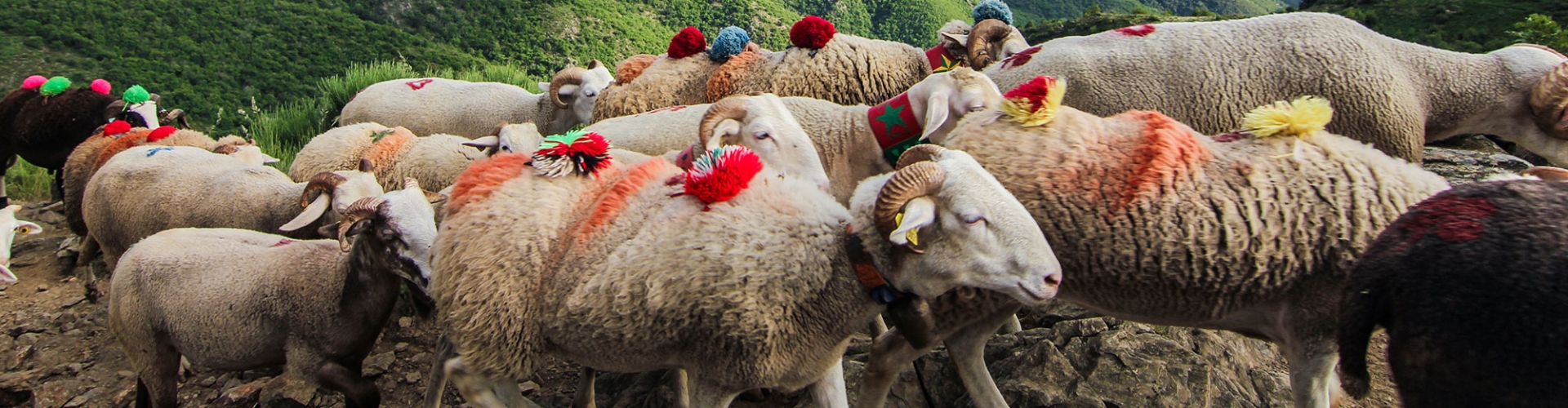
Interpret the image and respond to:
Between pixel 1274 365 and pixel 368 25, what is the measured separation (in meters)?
21.9

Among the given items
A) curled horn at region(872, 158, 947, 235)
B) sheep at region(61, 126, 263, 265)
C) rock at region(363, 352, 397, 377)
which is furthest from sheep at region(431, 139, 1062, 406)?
sheep at region(61, 126, 263, 265)

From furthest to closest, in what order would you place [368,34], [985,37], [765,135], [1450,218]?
[368,34], [985,37], [765,135], [1450,218]

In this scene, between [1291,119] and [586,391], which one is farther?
[586,391]

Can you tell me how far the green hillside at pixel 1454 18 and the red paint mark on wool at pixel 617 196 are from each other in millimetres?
13834

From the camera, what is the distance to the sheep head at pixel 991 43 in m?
6.13

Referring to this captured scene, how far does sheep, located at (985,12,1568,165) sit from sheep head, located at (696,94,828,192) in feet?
5.07

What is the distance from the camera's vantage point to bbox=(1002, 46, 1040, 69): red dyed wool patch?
5234 mm

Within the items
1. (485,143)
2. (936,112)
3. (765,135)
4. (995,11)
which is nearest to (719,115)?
(765,135)

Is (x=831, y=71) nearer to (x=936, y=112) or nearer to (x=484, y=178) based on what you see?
(x=936, y=112)

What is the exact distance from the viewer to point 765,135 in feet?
14.3

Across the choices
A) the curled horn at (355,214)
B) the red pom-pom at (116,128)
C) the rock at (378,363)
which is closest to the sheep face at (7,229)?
the red pom-pom at (116,128)

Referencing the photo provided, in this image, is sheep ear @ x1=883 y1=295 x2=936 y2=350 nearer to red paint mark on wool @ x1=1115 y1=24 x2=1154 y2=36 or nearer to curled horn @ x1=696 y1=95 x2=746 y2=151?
curled horn @ x1=696 y1=95 x2=746 y2=151

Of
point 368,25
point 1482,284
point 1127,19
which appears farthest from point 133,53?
point 1482,284

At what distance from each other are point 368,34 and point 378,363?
18054 millimetres
